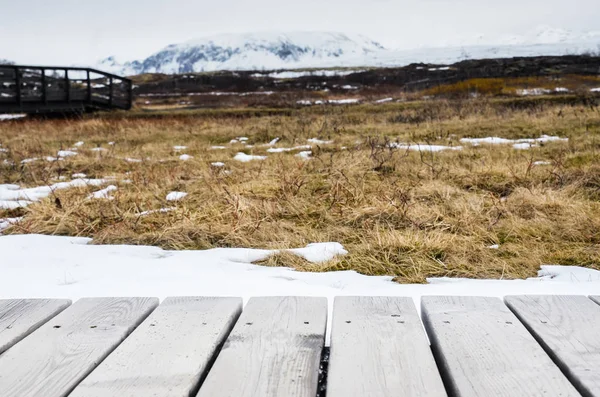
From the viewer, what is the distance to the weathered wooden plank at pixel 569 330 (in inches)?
36.8

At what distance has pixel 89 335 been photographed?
1158 millimetres

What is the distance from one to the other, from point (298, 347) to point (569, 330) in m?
0.63

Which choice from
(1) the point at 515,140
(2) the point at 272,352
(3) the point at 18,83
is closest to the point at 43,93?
(3) the point at 18,83

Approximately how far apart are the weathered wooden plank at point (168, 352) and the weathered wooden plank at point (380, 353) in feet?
0.87

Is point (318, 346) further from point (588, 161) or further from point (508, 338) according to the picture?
point (588, 161)

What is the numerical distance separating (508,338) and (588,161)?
5731mm

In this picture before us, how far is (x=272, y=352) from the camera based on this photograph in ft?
3.45

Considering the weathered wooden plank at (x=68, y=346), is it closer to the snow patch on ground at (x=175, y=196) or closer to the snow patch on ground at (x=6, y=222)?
the snow patch on ground at (x=6, y=222)

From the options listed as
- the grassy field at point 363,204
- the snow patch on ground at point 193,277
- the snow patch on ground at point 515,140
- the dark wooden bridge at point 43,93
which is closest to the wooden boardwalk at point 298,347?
the snow patch on ground at point 193,277

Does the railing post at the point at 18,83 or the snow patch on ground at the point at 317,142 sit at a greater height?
the railing post at the point at 18,83

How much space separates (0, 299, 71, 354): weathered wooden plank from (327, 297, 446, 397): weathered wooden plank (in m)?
0.74

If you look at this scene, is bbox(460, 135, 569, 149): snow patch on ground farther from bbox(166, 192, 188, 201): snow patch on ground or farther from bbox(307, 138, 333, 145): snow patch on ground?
bbox(166, 192, 188, 201): snow patch on ground

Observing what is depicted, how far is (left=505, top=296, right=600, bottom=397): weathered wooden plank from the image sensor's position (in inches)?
36.8

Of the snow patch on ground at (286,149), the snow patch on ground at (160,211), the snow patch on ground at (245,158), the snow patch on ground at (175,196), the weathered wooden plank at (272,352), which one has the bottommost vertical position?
the snow patch on ground at (160,211)
